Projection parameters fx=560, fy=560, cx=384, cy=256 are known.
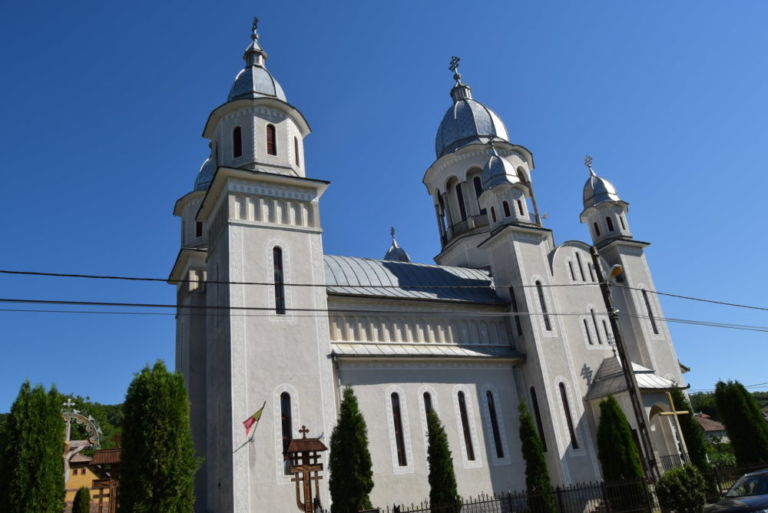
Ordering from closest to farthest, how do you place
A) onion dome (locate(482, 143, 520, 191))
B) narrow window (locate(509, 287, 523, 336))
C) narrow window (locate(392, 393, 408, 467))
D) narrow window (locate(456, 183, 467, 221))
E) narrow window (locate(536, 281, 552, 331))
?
narrow window (locate(392, 393, 408, 467)) < narrow window (locate(536, 281, 552, 331)) < narrow window (locate(509, 287, 523, 336)) < onion dome (locate(482, 143, 520, 191)) < narrow window (locate(456, 183, 467, 221))

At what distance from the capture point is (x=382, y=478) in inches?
707

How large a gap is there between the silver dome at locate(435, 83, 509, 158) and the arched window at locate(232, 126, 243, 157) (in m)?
13.9

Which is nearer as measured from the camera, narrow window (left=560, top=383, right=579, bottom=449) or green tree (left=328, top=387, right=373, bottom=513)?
green tree (left=328, top=387, right=373, bottom=513)

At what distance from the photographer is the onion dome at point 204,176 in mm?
26545

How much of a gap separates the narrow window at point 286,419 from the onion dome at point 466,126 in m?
18.7

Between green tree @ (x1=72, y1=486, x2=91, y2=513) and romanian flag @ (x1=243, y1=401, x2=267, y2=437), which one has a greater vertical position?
romanian flag @ (x1=243, y1=401, x2=267, y2=437)

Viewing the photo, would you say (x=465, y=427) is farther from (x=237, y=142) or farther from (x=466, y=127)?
(x=466, y=127)

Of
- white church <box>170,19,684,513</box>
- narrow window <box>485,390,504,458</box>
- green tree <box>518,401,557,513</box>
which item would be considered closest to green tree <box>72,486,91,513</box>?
white church <box>170,19,684,513</box>

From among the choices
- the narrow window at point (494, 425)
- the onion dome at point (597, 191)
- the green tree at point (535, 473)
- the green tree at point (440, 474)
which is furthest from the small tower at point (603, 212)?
the green tree at point (440, 474)

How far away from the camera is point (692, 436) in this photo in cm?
2059

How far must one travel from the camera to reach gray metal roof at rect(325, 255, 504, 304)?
21.7 meters

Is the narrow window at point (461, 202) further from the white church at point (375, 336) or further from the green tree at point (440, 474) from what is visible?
the green tree at point (440, 474)

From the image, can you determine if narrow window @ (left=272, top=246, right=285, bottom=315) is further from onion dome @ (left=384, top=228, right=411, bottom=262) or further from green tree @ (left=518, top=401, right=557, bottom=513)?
onion dome @ (left=384, top=228, right=411, bottom=262)

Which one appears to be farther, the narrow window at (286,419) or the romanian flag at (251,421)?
the narrow window at (286,419)
